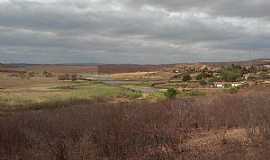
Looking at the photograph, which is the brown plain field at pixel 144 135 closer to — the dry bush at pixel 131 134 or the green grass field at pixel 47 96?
the dry bush at pixel 131 134

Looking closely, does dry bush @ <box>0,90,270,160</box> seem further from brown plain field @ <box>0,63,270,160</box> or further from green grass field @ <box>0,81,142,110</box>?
green grass field @ <box>0,81,142,110</box>

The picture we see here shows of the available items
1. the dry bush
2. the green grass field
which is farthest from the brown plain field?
the green grass field

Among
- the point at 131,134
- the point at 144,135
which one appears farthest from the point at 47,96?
the point at 131,134

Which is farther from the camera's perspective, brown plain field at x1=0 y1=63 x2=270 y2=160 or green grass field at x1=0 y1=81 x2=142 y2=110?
green grass field at x1=0 y1=81 x2=142 y2=110

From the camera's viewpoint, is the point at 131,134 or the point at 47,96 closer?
the point at 131,134

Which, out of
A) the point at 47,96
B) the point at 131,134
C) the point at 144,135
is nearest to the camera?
the point at 131,134

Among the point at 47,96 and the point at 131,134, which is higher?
the point at 131,134

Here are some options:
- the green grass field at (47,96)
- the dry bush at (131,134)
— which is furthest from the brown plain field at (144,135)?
the green grass field at (47,96)

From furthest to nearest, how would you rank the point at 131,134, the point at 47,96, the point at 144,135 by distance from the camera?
the point at 47,96
the point at 144,135
the point at 131,134

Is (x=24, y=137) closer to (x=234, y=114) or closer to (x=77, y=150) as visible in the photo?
(x=77, y=150)

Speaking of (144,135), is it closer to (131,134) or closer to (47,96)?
(131,134)

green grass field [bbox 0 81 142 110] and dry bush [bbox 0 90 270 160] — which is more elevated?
dry bush [bbox 0 90 270 160]

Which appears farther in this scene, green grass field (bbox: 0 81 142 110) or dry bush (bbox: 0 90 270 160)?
green grass field (bbox: 0 81 142 110)
